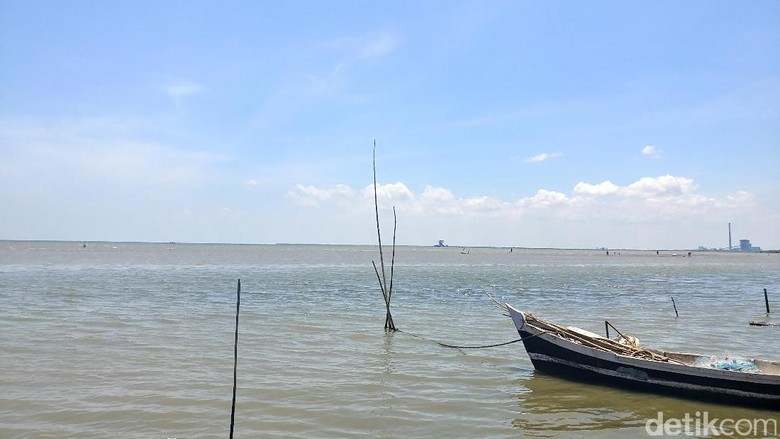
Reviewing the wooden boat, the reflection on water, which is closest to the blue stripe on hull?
the wooden boat

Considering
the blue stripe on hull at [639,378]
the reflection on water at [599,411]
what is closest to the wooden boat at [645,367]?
the blue stripe on hull at [639,378]

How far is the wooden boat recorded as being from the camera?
9.22 meters

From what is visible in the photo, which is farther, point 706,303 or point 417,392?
point 706,303

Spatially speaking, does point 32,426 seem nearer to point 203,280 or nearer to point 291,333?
point 291,333

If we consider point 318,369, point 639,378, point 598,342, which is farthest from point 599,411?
point 318,369

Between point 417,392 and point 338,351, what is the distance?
408cm

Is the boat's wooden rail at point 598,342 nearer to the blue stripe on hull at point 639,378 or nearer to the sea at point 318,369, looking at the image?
the blue stripe on hull at point 639,378

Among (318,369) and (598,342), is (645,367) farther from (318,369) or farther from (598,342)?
(318,369)

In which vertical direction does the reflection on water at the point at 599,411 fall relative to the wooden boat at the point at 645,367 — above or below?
below

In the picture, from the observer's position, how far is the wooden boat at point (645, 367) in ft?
30.2

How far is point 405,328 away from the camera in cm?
1838

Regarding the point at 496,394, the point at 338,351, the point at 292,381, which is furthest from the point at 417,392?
the point at 338,351

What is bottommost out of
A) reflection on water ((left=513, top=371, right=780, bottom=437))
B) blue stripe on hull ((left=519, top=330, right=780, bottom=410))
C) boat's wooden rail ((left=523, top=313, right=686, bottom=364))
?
reflection on water ((left=513, top=371, right=780, bottom=437))

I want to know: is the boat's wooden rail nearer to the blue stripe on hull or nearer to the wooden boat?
the wooden boat
